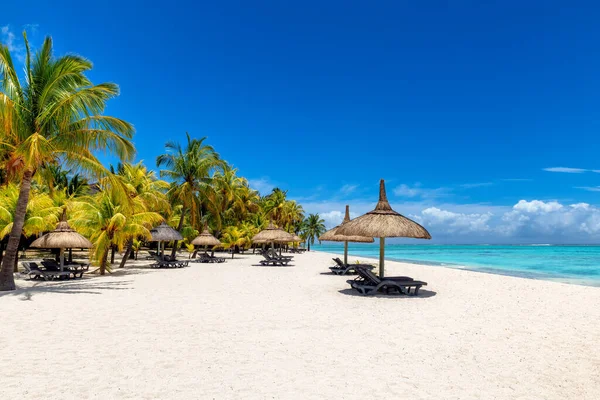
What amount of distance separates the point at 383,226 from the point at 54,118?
9.75m

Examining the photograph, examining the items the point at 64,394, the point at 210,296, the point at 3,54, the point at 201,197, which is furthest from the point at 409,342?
the point at 201,197

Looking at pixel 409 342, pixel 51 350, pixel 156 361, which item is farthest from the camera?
pixel 409 342

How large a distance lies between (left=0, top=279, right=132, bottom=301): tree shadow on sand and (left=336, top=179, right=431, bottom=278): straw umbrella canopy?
712cm

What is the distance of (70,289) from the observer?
10.9m

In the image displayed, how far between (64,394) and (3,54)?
10323 mm

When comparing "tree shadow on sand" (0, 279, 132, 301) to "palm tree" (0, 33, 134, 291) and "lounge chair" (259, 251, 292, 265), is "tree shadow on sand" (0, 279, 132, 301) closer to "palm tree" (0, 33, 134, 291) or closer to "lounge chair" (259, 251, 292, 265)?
"palm tree" (0, 33, 134, 291)

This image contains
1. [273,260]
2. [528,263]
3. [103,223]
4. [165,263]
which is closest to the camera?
[103,223]

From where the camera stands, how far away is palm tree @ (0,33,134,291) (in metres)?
10.4

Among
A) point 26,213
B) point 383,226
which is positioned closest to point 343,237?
point 383,226

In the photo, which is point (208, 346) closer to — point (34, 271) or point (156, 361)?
point (156, 361)

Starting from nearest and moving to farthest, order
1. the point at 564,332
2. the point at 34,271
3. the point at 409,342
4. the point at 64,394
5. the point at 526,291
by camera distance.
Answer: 1. the point at 64,394
2. the point at 409,342
3. the point at 564,332
4. the point at 526,291
5. the point at 34,271

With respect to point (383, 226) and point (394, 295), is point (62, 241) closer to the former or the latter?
point (383, 226)

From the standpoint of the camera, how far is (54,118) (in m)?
10.7

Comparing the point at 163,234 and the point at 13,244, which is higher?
the point at 163,234
